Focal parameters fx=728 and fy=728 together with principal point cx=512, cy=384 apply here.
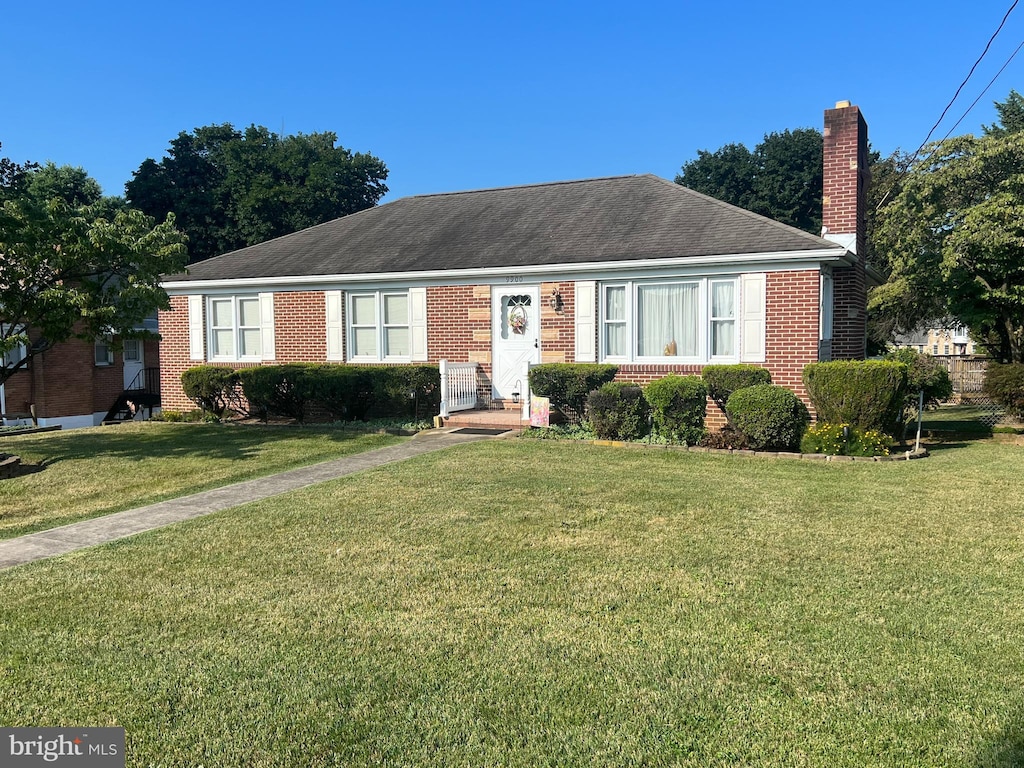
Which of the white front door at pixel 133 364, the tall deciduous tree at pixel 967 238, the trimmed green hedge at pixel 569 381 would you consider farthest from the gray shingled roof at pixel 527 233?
the white front door at pixel 133 364

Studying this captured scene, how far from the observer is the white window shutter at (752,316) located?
12625 millimetres

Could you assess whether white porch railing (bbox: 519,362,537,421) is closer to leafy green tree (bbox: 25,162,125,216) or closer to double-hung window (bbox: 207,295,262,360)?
double-hung window (bbox: 207,295,262,360)

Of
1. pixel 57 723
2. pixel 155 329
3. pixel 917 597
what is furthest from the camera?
pixel 155 329

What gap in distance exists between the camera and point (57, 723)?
3.32m

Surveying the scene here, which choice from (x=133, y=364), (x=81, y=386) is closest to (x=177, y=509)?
(x=81, y=386)

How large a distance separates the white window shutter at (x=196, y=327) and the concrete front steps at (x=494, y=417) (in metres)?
7.03

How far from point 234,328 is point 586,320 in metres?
8.47

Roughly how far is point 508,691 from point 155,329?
27.7 meters

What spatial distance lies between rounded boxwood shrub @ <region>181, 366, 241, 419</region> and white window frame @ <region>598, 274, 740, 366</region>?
7.75 m

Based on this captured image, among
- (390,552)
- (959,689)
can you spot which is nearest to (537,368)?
(390,552)

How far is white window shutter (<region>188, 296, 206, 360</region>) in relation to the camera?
17.2m

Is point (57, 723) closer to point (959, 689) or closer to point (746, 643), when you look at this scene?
point (746, 643)

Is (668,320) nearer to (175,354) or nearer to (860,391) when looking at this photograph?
(860,391)

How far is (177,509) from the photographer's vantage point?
7.67m
